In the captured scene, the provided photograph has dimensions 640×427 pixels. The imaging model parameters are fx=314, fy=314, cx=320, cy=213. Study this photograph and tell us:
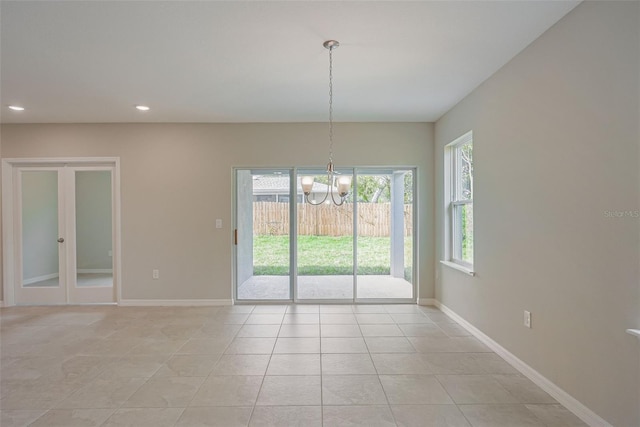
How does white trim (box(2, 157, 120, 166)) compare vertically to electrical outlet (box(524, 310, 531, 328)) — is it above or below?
above

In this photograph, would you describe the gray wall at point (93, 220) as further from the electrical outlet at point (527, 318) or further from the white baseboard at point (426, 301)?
the electrical outlet at point (527, 318)

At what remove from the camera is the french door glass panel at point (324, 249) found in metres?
4.62

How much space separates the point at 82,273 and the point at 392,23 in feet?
16.8

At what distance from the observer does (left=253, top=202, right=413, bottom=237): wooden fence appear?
15.2 ft

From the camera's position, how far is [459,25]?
217 centimetres

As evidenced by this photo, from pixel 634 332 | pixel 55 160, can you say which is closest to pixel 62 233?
pixel 55 160

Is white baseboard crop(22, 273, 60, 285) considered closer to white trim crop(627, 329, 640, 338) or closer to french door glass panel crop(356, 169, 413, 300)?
french door glass panel crop(356, 169, 413, 300)

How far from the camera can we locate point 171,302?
14.7 feet

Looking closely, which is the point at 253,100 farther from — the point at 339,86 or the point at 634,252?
the point at 634,252

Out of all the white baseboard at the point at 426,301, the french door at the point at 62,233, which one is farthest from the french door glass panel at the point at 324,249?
the french door at the point at 62,233

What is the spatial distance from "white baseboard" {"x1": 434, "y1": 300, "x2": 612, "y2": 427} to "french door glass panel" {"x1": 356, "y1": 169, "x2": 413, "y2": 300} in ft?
4.50

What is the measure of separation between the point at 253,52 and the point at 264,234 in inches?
106

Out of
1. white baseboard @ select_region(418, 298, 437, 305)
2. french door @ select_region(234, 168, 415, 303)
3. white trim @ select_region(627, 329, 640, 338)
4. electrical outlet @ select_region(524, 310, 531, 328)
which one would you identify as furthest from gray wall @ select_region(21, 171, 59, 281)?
white trim @ select_region(627, 329, 640, 338)

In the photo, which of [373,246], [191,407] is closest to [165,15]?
[191,407]
